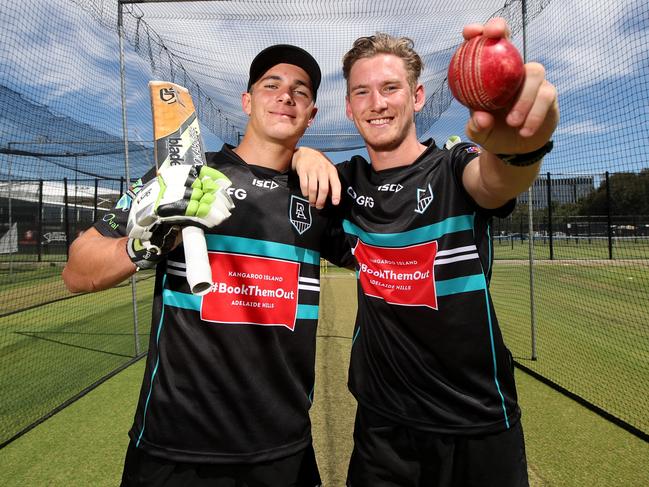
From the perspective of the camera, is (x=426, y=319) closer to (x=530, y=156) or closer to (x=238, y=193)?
(x=530, y=156)

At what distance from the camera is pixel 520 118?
977mm

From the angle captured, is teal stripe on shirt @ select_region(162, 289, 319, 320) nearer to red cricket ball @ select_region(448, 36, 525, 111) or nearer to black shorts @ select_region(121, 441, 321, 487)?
black shorts @ select_region(121, 441, 321, 487)

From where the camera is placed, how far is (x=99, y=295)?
32.0 feet

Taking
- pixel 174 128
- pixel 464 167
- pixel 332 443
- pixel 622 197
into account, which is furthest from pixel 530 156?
pixel 622 197

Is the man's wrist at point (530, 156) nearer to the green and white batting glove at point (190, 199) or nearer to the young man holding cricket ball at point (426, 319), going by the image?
the young man holding cricket ball at point (426, 319)

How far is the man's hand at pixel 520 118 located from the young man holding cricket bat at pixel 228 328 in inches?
26.0

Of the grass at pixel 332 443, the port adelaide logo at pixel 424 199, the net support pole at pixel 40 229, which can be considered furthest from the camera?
the net support pole at pixel 40 229

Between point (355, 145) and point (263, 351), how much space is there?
11.8 meters

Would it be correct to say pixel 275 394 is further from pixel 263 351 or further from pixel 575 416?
pixel 575 416

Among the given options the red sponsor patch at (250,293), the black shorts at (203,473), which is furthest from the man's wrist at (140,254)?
the black shorts at (203,473)

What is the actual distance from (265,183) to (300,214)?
0.62ft

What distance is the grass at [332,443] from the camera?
265 cm

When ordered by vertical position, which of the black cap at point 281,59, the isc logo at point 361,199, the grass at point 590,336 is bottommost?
the grass at point 590,336

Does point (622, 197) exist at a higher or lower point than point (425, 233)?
higher
